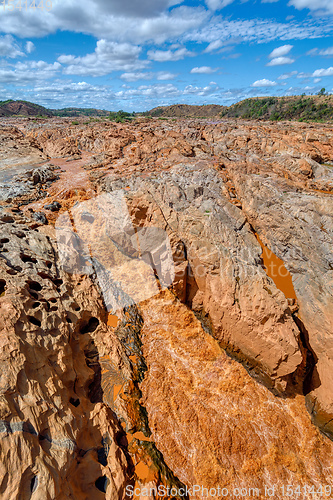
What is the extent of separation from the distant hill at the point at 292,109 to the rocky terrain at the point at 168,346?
65.7 meters

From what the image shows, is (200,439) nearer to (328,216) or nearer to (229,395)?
(229,395)

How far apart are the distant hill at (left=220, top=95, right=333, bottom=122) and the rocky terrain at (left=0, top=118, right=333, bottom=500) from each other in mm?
65701

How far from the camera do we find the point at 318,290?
9.74 metres

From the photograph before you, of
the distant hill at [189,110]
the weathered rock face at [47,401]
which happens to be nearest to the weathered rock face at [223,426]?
the weathered rock face at [47,401]

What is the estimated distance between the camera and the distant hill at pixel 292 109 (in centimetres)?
6312

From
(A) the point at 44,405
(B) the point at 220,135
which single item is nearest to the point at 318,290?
(A) the point at 44,405

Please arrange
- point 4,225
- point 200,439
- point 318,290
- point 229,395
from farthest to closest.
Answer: point 4,225
point 318,290
point 229,395
point 200,439

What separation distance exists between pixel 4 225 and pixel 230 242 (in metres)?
11.4

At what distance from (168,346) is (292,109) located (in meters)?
87.0

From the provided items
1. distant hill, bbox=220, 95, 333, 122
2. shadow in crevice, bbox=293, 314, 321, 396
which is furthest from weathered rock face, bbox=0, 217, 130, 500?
distant hill, bbox=220, 95, 333, 122

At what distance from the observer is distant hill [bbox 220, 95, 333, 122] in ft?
207

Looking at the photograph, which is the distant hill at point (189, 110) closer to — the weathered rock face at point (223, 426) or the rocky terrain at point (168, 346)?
the rocky terrain at point (168, 346)

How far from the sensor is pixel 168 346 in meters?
9.77

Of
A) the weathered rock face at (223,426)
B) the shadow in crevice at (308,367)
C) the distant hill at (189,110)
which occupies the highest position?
the distant hill at (189,110)
